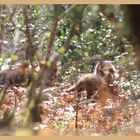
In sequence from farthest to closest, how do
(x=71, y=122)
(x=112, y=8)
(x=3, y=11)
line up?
(x=71, y=122), (x=3, y=11), (x=112, y=8)

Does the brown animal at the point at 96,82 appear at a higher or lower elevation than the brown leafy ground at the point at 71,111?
higher

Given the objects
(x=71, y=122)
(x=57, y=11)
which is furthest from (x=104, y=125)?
(x=57, y=11)

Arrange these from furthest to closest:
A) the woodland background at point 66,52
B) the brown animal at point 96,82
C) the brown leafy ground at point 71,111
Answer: the brown animal at point 96,82 < the brown leafy ground at point 71,111 < the woodland background at point 66,52

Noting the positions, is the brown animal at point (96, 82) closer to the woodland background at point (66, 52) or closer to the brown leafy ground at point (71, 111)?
the brown leafy ground at point (71, 111)

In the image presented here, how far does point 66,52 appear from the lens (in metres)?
3.00

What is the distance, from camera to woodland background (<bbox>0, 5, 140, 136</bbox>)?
4.34 feet

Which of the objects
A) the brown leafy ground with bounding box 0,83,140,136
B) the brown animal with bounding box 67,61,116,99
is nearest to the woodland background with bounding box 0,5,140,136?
the brown leafy ground with bounding box 0,83,140,136

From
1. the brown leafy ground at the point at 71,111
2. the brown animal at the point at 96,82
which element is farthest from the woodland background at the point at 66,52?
the brown animal at the point at 96,82

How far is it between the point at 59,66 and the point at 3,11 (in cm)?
Answer: 62

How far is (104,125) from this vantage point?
144 inches

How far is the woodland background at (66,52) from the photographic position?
132 centimetres

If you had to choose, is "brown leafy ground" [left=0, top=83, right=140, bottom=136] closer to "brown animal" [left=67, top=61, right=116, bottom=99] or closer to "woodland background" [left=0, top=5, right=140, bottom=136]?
"woodland background" [left=0, top=5, right=140, bottom=136]

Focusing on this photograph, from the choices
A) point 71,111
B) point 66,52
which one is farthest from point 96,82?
point 66,52

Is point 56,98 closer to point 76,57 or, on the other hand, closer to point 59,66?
point 76,57
